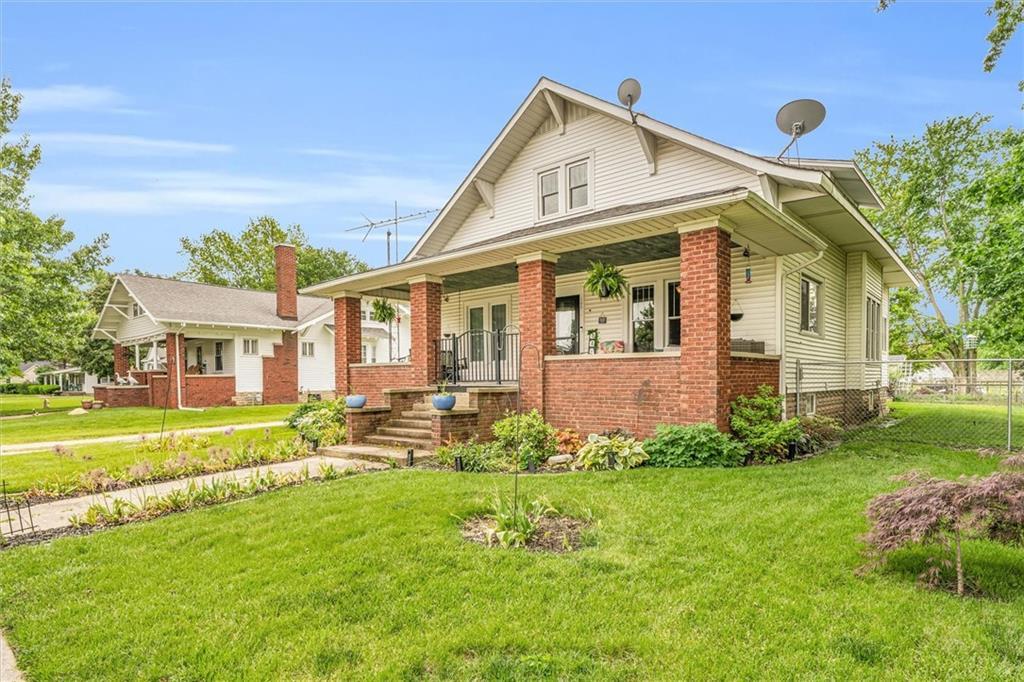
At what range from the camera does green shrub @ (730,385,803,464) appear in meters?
7.52

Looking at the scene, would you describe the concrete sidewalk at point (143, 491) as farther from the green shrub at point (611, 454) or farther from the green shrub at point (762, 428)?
the green shrub at point (762, 428)

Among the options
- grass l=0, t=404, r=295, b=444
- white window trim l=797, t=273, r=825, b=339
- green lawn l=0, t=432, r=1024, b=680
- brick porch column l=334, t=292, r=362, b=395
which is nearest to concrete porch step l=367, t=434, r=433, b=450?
brick porch column l=334, t=292, r=362, b=395

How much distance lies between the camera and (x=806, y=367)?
34.5 feet

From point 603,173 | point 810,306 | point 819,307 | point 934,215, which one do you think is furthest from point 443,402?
point 934,215

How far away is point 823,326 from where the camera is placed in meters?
11.6

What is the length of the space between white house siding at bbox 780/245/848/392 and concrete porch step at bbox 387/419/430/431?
22.0 ft

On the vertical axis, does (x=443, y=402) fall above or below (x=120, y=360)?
below

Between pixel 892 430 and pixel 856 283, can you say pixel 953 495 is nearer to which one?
pixel 892 430

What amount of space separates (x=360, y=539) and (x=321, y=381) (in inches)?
877

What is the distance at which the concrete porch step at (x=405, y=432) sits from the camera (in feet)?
31.6

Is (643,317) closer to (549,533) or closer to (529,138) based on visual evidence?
(529,138)

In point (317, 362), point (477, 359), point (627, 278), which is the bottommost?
point (317, 362)

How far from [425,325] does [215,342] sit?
17096mm

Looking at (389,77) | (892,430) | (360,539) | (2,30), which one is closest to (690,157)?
(892,430)
